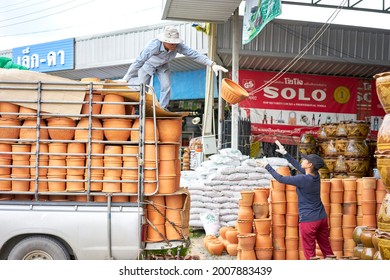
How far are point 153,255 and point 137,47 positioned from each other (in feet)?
47.7

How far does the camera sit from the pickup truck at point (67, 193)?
535 centimetres

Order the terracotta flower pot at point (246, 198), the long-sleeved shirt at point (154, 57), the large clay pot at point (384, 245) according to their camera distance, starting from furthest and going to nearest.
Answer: the terracotta flower pot at point (246, 198) → the long-sleeved shirt at point (154, 57) → the large clay pot at point (384, 245)

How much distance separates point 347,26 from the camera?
17.4 metres

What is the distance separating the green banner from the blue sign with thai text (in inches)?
424

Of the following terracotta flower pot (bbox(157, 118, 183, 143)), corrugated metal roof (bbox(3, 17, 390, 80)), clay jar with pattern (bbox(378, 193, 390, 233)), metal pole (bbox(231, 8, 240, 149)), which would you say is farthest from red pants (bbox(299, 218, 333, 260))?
corrugated metal roof (bbox(3, 17, 390, 80))

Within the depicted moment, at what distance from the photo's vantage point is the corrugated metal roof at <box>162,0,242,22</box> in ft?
45.0

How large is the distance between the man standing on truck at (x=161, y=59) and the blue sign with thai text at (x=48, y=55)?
14385 mm

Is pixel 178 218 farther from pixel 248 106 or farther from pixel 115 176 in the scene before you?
pixel 248 106

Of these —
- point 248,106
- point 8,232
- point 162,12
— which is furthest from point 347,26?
point 8,232

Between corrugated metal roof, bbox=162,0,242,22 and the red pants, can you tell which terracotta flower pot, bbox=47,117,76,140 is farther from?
corrugated metal roof, bbox=162,0,242,22

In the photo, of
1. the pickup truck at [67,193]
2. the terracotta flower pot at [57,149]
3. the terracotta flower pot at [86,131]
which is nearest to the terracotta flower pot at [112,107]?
the pickup truck at [67,193]

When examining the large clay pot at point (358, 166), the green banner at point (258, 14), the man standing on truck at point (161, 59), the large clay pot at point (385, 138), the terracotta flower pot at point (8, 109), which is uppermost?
the green banner at point (258, 14)

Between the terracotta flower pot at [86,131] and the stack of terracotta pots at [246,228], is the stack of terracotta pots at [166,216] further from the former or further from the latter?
the stack of terracotta pots at [246,228]

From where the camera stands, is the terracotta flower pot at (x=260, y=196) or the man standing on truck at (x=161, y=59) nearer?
the man standing on truck at (x=161, y=59)
